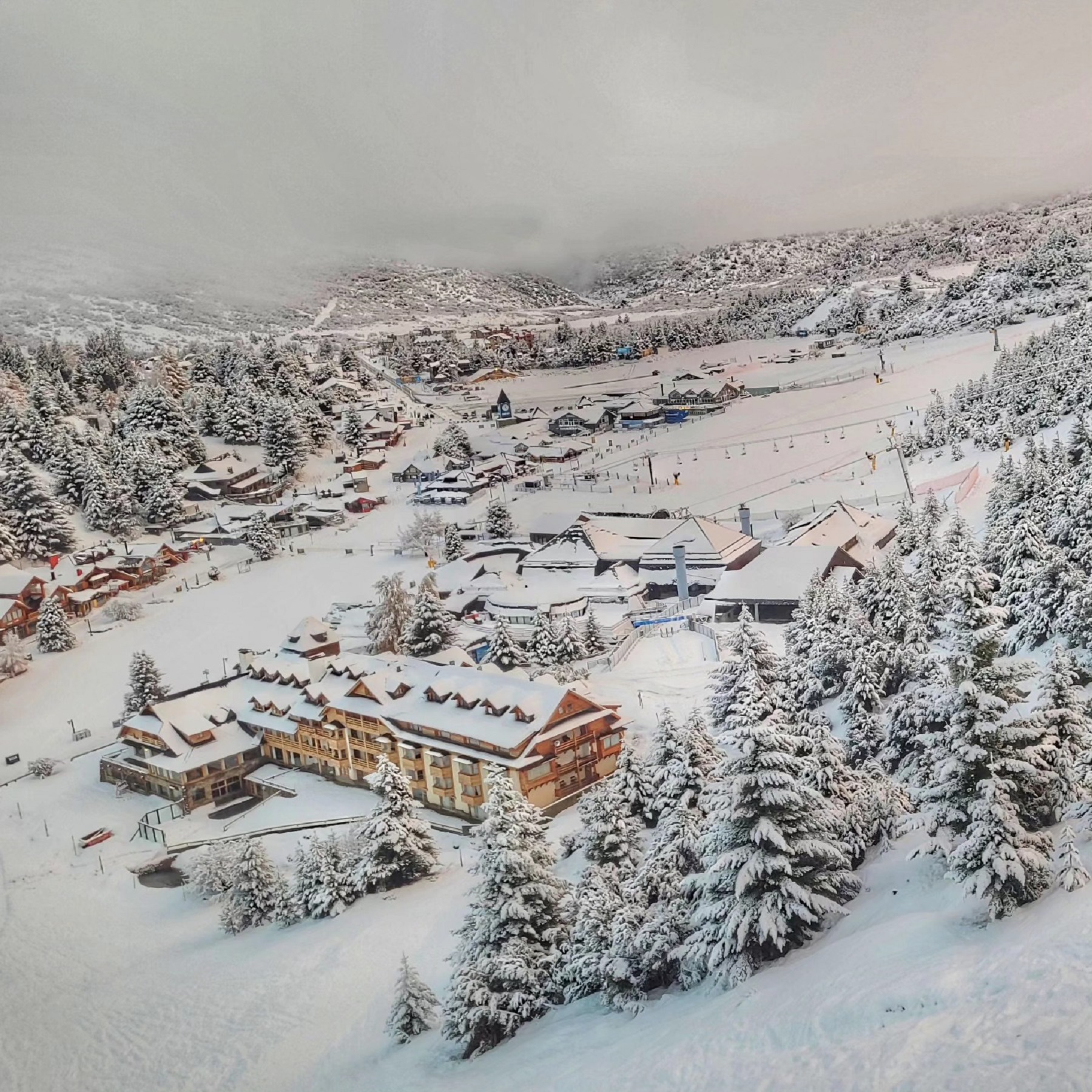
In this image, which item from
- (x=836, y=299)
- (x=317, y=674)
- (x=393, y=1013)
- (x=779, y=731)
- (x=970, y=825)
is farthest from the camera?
(x=836, y=299)

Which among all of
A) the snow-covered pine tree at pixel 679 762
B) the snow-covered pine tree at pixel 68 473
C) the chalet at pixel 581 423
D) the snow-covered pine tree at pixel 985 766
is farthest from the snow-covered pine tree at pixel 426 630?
the chalet at pixel 581 423

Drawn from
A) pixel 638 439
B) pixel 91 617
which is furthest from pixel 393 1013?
pixel 638 439

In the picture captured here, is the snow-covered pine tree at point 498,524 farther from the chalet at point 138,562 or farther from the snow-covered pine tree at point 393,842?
the snow-covered pine tree at point 393,842

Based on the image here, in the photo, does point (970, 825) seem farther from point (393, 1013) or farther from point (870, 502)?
point (870, 502)

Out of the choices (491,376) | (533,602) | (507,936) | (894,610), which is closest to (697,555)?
(533,602)

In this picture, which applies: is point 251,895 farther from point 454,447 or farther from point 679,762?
point 454,447

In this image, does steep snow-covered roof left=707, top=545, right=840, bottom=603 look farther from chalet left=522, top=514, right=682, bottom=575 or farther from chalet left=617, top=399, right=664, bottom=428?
chalet left=617, top=399, right=664, bottom=428

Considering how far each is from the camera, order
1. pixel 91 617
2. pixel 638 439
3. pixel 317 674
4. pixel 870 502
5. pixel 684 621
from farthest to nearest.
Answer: pixel 638 439
pixel 870 502
pixel 91 617
pixel 684 621
pixel 317 674
